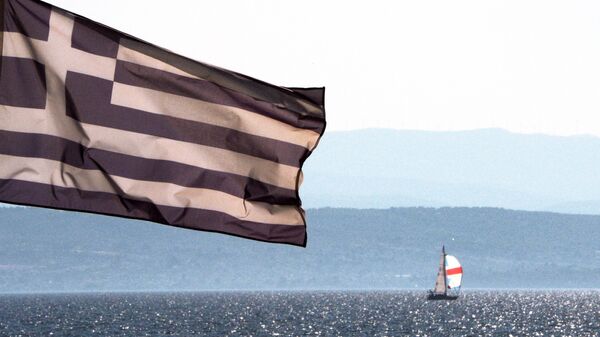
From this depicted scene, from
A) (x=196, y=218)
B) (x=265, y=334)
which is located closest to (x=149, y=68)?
(x=196, y=218)

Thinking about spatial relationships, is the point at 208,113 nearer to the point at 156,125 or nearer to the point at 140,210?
the point at 156,125

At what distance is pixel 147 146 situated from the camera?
14.1m

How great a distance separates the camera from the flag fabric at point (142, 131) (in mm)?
13625

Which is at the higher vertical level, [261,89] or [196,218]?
[261,89]

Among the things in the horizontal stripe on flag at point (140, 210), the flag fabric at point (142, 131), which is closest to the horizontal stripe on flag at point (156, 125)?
the flag fabric at point (142, 131)

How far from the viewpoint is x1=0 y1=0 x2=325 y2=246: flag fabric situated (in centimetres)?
1362

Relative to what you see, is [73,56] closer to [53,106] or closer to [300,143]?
[53,106]

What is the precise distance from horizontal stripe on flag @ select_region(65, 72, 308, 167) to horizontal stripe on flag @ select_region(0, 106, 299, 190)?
0.06 metres

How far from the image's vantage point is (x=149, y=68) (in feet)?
46.2

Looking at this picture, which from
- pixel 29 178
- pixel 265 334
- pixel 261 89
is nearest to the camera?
pixel 29 178

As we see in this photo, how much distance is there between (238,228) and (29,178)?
2165mm

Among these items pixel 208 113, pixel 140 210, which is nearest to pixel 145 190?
pixel 140 210

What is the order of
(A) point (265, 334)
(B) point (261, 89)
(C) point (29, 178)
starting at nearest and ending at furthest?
(C) point (29, 178) → (B) point (261, 89) → (A) point (265, 334)

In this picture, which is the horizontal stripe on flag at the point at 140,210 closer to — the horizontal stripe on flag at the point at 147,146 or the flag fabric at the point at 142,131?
the flag fabric at the point at 142,131
